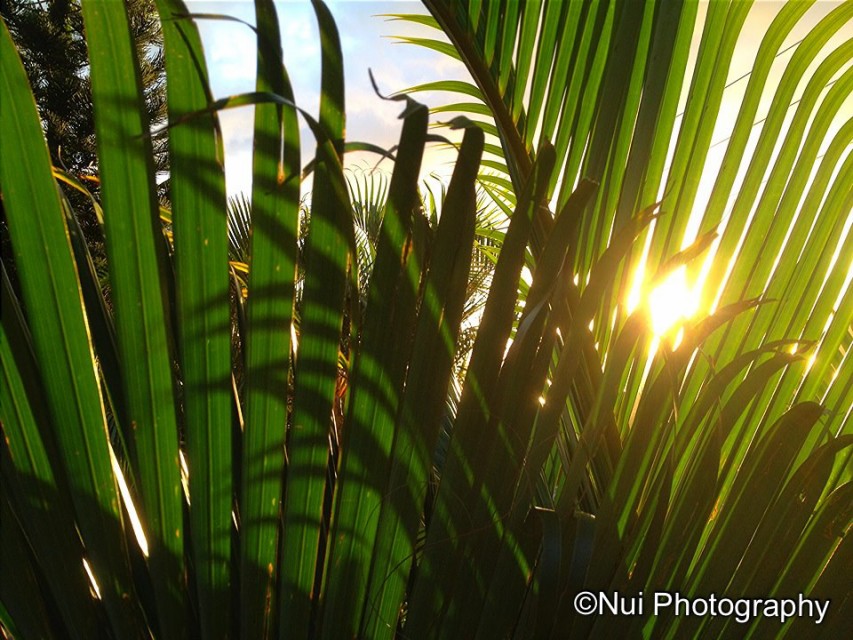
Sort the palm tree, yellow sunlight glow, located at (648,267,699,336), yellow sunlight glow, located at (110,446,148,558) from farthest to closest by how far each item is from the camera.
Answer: yellow sunlight glow, located at (648,267,699,336) → yellow sunlight glow, located at (110,446,148,558) → the palm tree

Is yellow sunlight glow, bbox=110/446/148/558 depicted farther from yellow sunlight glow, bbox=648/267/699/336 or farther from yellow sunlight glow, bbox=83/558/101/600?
yellow sunlight glow, bbox=648/267/699/336

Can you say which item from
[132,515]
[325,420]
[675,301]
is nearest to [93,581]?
[132,515]

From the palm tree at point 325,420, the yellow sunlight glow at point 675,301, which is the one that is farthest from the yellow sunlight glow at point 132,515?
the yellow sunlight glow at point 675,301

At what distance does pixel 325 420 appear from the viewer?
0.51m

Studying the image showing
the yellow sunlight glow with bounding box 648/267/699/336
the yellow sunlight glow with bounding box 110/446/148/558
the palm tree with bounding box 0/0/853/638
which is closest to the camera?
the palm tree with bounding box 0/0/853/638

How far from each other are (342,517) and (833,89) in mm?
711

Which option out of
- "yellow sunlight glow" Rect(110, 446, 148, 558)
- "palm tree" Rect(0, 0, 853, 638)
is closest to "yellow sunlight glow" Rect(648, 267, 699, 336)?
"palm tree" Rect(0, 0, 853, 638)

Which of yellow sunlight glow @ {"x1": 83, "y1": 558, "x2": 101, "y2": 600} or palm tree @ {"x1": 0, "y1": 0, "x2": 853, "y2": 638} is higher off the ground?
palm tree @ {"x1": 0, "y1": 0, "x2": 853, "y2": 638}

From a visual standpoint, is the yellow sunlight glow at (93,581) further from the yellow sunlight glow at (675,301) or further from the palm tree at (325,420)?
the yellow sunlight glow at (675,301)

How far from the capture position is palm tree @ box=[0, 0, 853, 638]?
45 cm

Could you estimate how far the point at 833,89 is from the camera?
→ 2.71ft

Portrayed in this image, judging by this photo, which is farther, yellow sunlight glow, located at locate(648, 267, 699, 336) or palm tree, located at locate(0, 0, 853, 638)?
yellow sunlight glow, located at locate(648, 267, 699, 336)

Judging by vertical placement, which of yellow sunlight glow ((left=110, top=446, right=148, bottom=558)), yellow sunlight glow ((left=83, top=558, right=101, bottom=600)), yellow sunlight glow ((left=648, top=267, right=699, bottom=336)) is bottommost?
yellow sunlight glow ((left=83, top=558, right=101, bottom=600))

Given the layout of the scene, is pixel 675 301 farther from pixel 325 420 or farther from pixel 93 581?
pixel 93 581
